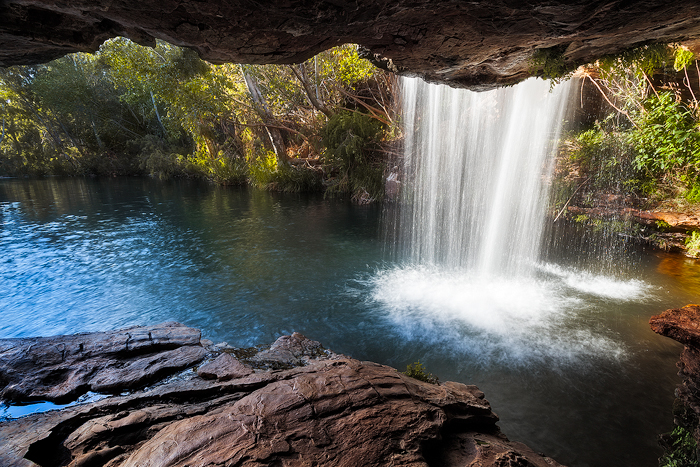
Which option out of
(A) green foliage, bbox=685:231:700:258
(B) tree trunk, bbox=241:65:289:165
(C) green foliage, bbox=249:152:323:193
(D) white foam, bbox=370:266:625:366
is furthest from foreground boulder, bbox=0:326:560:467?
(C) green foliage, bbox=249:152:323:193

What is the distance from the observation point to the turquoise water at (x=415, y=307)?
4266 mm

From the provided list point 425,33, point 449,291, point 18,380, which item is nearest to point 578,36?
point 425,33

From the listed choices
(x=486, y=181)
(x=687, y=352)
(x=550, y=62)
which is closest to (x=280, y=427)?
(x=687, y=352)

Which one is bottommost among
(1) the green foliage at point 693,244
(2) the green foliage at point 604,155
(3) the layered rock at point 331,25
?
(1) the green foliage at point 693,244

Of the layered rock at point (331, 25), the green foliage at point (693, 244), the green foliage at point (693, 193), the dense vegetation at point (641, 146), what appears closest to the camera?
the layered rock at point (331, 25)

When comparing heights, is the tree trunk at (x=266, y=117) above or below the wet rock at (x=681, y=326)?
above

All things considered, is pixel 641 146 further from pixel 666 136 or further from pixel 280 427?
pixel 280 427

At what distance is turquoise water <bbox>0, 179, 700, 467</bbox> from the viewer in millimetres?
4266

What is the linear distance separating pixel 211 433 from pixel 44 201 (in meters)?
24.3

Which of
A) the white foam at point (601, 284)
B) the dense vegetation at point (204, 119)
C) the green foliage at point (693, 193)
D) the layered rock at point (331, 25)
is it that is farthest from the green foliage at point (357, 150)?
the layered rock at point (331, 25)

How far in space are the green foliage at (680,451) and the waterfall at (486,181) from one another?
4924 mm

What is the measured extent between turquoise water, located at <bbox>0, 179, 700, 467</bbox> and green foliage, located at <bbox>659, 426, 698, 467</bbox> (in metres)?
0.14

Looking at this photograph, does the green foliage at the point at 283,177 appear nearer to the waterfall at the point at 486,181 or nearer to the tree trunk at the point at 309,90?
the tree trunk at the point at 309,90

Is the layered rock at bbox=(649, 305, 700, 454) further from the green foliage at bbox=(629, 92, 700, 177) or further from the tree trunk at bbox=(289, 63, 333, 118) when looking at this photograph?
the tree trunk at bbox=(289, 63, 333, 118)
